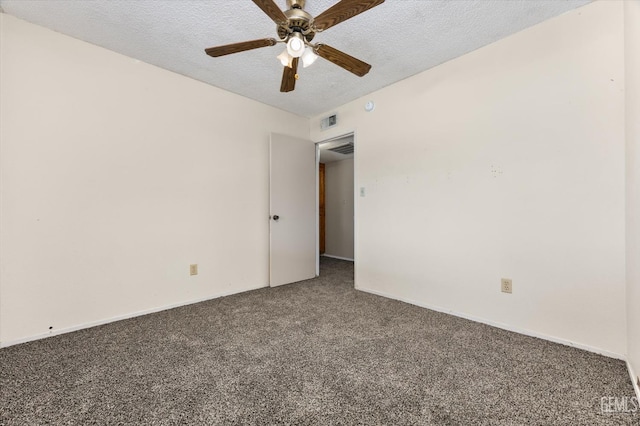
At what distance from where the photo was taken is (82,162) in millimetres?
2291

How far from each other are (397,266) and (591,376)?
167 cm

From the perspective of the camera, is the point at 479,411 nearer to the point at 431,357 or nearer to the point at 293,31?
the point at 431,357

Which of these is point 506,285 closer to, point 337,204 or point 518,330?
point 518,330

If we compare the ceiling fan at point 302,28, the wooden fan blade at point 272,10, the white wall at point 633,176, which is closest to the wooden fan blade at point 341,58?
the ceiling fan at point 302,28

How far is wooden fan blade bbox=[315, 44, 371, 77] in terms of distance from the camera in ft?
5.93

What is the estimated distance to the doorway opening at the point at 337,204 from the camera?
221 inches

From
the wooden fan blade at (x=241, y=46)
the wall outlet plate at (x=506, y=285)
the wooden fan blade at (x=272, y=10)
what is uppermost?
the wooden fan blade at (x=272, y=10)

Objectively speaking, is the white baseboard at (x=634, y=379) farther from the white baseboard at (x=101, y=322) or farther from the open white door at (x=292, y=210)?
the white baseboard at (x=101, y=322)

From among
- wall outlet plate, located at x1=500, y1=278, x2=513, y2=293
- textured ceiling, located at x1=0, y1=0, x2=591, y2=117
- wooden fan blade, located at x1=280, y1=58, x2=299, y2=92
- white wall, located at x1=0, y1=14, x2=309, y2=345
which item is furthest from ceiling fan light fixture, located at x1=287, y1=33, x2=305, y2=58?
wall outlet plate, located at x1=500, y1=278, x2=513, y2=293

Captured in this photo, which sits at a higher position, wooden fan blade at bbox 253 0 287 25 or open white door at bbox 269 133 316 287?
wooden fan blade at bbox 253 0 287 25

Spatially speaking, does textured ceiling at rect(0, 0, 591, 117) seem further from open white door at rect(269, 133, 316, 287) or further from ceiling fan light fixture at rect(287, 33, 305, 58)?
open white door at rect(269, 133, 316, 287)

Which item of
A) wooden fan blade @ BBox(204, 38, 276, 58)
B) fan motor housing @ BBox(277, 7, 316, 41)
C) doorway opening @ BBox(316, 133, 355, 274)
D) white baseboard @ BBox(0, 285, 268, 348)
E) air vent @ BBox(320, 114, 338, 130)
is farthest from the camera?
doorway opening @ BBox(316, 133, 355, 274)

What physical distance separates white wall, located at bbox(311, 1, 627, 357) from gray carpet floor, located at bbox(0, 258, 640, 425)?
298 millimetres

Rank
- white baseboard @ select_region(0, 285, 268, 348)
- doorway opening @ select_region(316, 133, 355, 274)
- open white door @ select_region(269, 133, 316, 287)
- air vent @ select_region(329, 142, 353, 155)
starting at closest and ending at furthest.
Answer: white baseboard @ select_region(0, 285, 268, 348), open white door @ select_region(269, 133, 316, 287), air vent @ select_region(329, 142, 353, 155), doorway opening @ select_region(316, 133, 355, 274)
